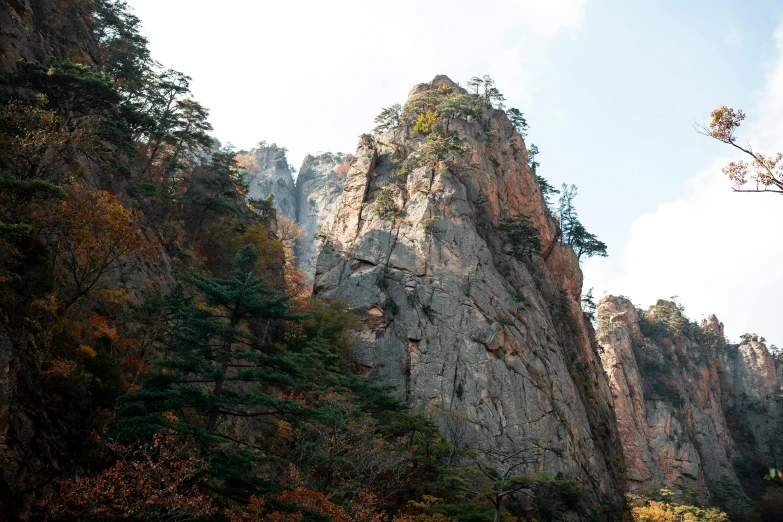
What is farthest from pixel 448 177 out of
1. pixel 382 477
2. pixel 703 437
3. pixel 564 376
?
pixel 703 437

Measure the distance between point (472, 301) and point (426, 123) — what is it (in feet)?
66.0

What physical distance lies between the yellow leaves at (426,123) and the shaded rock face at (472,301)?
86 centimetres

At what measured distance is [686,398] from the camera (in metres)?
66.2

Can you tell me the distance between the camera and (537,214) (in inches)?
2029

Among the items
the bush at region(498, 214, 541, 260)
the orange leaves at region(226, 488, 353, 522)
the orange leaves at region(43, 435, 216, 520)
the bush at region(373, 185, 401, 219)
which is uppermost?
the bush at region(373, 185, 401, 219)

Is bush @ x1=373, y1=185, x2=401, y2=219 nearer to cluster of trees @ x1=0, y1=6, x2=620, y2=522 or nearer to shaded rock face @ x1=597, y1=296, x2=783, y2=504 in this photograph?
cluster of trees @ x1=0, y1=6, x2=620, y2=522

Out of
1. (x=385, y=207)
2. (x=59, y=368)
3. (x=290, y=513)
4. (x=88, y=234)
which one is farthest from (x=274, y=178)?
(x=290, y=513)

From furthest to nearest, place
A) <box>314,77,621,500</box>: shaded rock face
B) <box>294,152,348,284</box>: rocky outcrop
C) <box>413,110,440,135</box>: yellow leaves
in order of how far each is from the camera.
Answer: <box>294,152,348,284</box>: rocky outcrop
<box>413,110,440,135</box>: yellow leaves
<box>314,77,621,500</box>: shaded rock face

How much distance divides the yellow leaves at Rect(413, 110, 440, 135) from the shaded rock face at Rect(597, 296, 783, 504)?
114ft

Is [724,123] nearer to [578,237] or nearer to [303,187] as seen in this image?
[578,237]

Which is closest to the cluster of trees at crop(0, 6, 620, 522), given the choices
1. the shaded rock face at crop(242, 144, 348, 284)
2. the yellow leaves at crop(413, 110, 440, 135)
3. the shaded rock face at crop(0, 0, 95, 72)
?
the shaded rock face at crop(0, 0, 95, 72)

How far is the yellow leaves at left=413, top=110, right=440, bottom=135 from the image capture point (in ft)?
165

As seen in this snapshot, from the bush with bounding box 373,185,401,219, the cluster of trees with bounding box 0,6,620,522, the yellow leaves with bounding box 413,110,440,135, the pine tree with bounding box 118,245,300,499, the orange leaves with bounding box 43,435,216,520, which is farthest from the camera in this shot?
the yellow leaves with bounding box 413,110,440,135

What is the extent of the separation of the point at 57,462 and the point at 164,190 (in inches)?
909
